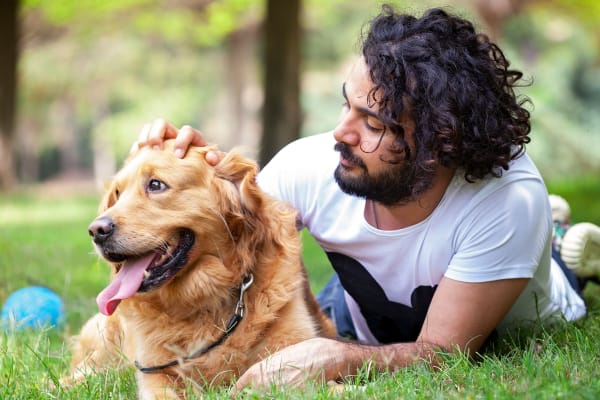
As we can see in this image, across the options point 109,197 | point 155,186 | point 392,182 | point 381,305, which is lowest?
point 381,305

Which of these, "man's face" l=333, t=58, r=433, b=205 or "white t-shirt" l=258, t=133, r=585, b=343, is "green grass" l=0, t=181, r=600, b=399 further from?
"man's face" l=333, t=58, r=433, b=205

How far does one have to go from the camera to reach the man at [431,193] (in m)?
3.05

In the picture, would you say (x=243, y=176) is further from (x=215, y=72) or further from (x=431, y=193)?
(x=215, y=72)

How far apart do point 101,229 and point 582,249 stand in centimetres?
253

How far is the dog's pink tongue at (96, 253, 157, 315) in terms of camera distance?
3.08 m

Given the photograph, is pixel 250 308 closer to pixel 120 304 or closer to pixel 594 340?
pixel 120 304

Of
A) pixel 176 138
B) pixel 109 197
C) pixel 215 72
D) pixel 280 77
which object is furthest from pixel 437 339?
pixel 215 72

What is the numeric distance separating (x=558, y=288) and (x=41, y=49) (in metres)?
25.8

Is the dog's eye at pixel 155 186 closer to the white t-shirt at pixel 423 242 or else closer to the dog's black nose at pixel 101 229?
the dog's black nose at pixel 101 229

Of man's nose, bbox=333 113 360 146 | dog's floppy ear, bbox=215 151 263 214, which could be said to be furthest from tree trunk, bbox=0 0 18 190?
man's nose, bbox=333 113 360 146

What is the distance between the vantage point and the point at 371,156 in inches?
126

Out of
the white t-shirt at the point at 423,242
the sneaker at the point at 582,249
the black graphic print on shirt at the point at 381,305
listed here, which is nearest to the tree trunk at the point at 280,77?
the sneaker at the point at 582,249

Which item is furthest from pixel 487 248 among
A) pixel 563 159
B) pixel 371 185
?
pixel 563 159

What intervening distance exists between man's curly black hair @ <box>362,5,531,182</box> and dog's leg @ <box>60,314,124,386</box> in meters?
1.60
